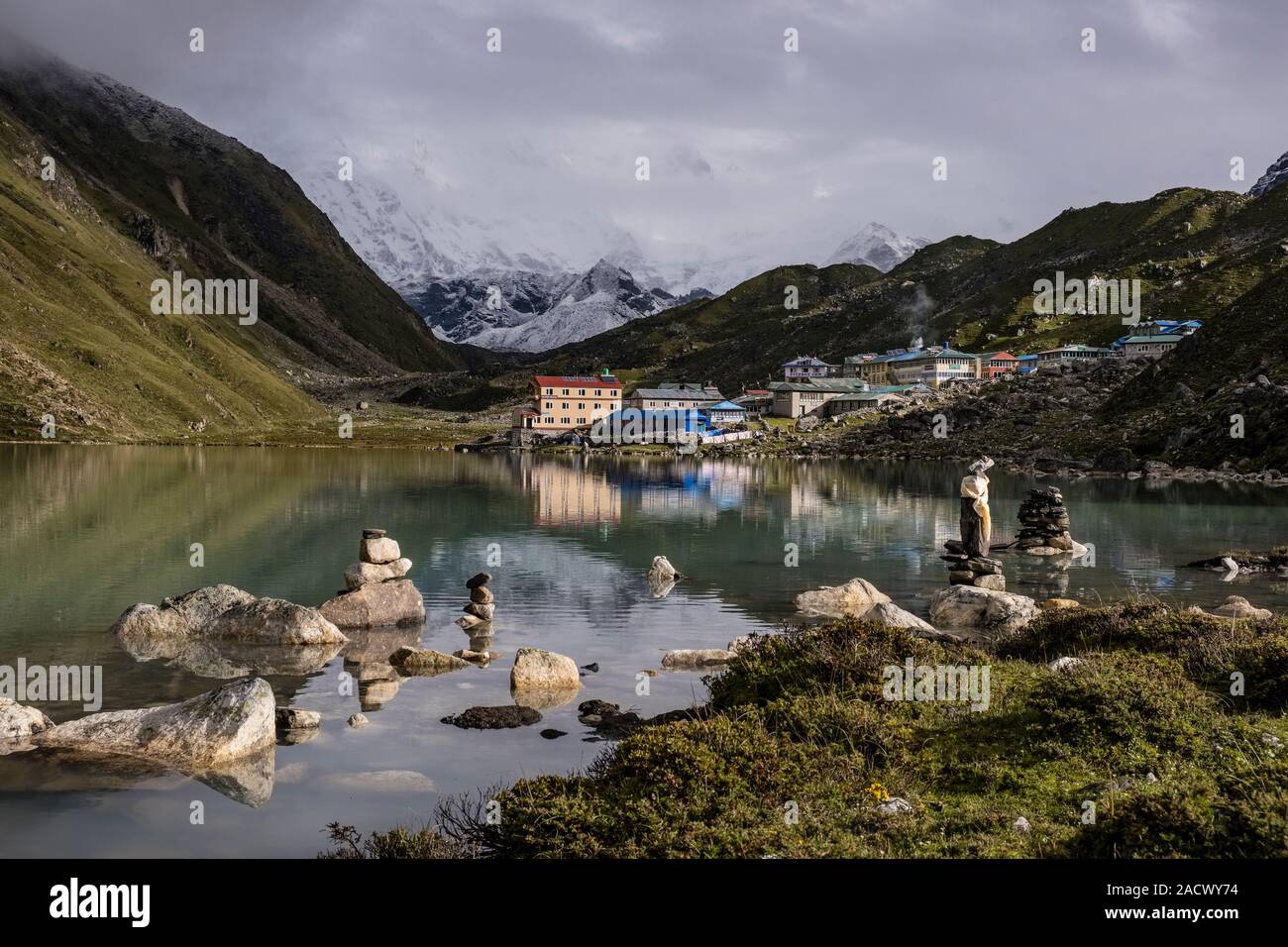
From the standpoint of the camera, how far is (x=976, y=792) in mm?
16359

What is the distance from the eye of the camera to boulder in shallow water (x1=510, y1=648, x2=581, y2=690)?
1137 inches

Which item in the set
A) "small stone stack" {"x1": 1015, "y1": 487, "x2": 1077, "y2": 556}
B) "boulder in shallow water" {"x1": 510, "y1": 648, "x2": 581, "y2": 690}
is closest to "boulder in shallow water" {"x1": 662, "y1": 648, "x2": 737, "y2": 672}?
"boulder in shallow water" {"x1": 510, "y1": 648, "x2": 581, "y2": 690}

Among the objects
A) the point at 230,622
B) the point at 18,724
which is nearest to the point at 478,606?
the point at 230,622

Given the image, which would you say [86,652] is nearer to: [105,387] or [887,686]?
[887,686]

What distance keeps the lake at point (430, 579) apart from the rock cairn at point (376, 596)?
130 cm

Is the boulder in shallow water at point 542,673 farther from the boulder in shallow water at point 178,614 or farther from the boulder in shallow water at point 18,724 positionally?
the boulder in shallow water at point 178,614

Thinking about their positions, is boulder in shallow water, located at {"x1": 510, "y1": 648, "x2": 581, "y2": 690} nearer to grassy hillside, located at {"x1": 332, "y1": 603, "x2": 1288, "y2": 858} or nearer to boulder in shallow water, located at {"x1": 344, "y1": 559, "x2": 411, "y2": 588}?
grassy hillside, located at {"x1": 332, "y1": 603, "x2": 1288, "y2": 858}

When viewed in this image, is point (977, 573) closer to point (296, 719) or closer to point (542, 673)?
point (542, 673)

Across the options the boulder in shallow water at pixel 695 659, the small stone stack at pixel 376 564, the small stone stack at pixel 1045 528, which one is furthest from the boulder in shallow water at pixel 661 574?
the small stone stack at pixel 1045 528

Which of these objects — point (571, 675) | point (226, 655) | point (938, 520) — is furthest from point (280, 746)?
point (938, 520)

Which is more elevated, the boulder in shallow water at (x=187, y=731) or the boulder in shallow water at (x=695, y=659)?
the boulder in shallow water at (x=187, y=731)

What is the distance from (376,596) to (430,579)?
11.6 metres

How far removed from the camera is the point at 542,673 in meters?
29.2

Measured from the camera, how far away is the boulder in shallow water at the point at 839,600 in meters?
41.0
